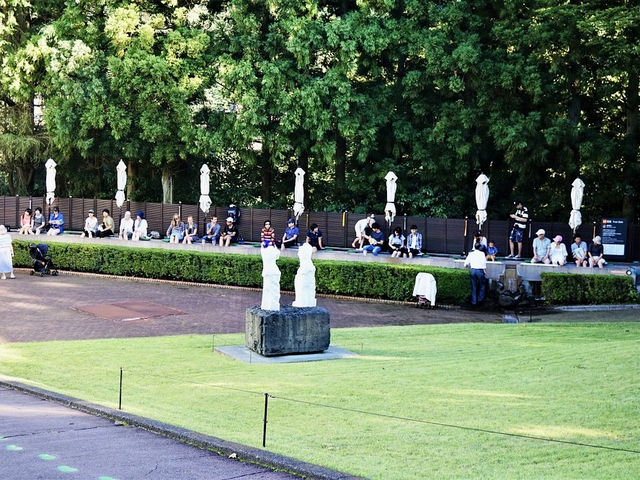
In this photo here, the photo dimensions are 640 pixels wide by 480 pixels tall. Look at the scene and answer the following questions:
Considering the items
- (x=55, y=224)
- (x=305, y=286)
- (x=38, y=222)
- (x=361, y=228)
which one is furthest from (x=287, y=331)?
(x=38, y=222)

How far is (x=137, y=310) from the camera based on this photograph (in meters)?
23.8

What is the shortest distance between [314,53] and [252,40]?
8.52 feet

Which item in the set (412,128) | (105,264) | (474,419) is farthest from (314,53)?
(474,419)

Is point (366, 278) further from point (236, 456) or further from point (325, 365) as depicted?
point (236, 456)

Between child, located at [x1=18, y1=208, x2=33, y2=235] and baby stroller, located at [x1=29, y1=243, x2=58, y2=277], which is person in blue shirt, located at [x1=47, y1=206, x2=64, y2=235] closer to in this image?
child, located at [x1=18, y1=208, x2=33, y2=235]

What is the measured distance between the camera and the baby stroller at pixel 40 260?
30481 millimetres

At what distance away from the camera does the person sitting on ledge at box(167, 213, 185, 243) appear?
34.3m

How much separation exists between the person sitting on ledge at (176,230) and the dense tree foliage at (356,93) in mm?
3993

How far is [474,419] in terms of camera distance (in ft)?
37.8

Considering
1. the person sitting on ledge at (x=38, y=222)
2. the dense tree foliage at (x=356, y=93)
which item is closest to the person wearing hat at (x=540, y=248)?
the dense tree foliage at (x=356, y=93)

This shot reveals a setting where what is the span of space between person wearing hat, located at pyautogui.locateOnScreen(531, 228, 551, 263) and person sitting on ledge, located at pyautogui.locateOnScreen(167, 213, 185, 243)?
13325 millimetres

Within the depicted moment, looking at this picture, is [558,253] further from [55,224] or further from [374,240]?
[55,224]

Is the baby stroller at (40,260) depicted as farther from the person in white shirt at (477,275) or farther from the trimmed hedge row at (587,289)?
the trimmed hedge row at (587,289)

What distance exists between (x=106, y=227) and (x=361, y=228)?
10.3 metres
